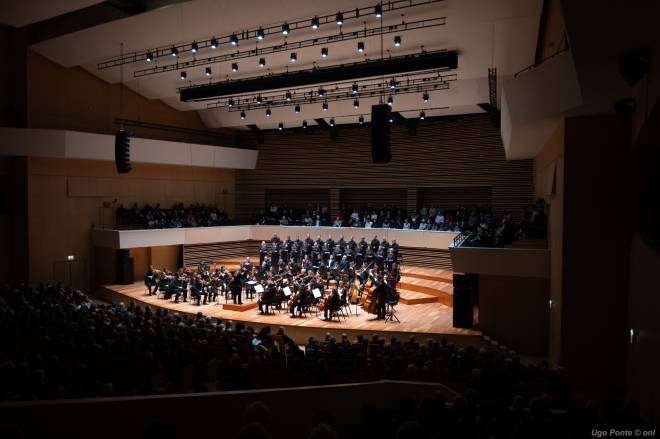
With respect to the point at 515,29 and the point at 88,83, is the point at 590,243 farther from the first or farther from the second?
the point at 88,83

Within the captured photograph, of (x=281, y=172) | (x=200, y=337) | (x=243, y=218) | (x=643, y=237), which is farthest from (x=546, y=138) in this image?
(x=243, y=218)

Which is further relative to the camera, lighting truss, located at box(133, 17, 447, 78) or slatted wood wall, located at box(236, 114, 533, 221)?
slatted wood wall, located at box(236, 114, 533, 221)

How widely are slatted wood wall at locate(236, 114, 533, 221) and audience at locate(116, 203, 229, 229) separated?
264 cm

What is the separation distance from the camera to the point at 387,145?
368 inches

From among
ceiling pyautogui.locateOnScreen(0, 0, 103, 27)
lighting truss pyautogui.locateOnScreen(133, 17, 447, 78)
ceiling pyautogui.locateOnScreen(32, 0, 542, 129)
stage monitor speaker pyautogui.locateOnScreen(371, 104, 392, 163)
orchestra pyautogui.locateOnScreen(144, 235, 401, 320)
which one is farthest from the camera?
orchestra pyautogui.locateOnScreen(144, 235, 401, 320)

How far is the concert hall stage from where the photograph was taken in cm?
1148

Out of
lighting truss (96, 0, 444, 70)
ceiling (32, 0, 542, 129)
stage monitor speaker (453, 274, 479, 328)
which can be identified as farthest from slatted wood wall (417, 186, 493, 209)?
lighting truss (96, 0, 444, 70)

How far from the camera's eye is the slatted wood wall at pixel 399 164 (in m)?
17.8

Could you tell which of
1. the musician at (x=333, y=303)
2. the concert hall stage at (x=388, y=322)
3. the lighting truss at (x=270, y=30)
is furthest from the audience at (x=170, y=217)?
the musician at (x=333, y=303)

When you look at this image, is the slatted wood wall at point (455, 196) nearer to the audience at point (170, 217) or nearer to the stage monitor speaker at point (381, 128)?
the audience at point (170, 217)

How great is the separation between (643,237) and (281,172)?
17.1 metres

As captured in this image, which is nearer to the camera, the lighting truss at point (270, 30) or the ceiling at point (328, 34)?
the lighting truss at point (270, 30)

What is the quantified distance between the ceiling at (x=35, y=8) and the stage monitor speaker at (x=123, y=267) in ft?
25.4

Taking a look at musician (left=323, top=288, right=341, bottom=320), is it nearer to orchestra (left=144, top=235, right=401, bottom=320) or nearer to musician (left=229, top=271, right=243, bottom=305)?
orchestra (left=144, top=235, right=401, bottom=320)
